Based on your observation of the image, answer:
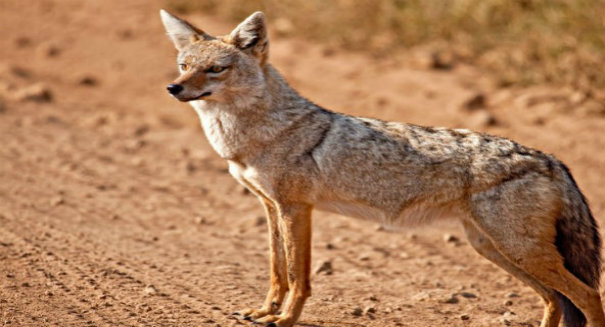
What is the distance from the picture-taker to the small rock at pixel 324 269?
7227mm

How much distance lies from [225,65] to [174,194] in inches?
131

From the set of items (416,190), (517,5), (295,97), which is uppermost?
(517,5)

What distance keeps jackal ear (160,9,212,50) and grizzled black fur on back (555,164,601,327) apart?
2955mm

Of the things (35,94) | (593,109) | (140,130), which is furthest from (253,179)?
(35,94)

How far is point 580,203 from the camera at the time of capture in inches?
230

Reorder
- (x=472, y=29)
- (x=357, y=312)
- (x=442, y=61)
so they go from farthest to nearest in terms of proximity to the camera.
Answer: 1. (x=472, y=29)
2. (x=442, y=61)
3. (x=357, y=312)

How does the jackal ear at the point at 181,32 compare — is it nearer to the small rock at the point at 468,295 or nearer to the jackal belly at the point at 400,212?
the jackal belly at the point at 400,212

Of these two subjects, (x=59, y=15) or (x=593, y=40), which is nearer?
(x=593, y=40)

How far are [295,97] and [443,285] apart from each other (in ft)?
6.97

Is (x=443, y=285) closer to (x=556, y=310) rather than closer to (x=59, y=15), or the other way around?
(x=556, y=310)

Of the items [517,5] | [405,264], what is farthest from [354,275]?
[517,5]

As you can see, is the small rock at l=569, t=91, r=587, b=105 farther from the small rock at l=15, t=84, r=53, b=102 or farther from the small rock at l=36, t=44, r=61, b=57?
the small rock at l=36, t=44, r=61, b=57

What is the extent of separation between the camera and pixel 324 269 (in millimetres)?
7258

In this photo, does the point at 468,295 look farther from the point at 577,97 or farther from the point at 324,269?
the point at 577,97
